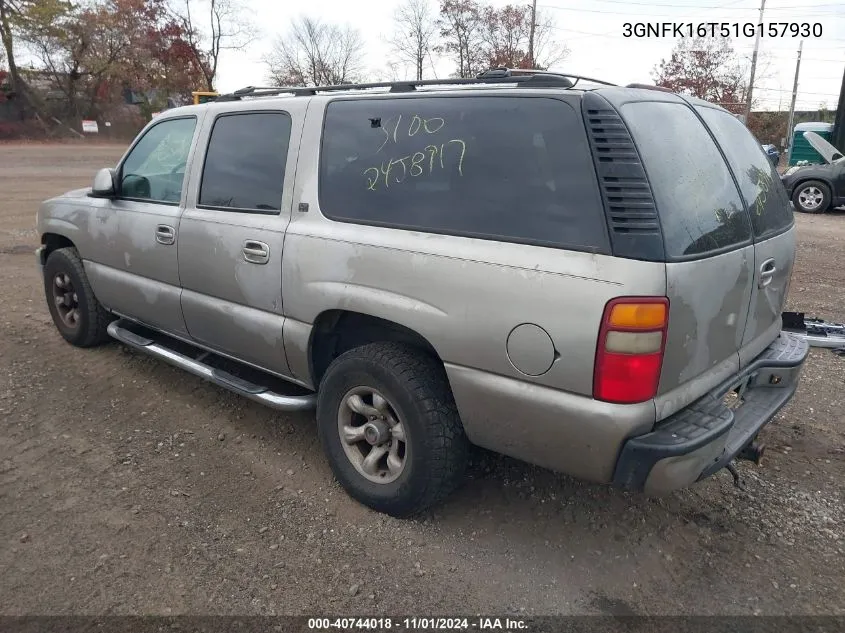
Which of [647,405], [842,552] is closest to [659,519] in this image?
[842,552]

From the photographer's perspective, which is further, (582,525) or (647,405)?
(582,525)

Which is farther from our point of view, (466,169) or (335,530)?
(335,530)

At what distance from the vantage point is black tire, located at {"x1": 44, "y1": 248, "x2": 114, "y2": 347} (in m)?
4.66

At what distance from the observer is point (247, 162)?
3.44m

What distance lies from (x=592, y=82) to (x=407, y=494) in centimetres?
190

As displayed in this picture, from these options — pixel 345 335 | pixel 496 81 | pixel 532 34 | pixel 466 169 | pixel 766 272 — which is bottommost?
pixel 345 335

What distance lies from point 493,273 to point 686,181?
81 cm

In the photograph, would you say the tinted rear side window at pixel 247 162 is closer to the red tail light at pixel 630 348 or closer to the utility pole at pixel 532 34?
the red tail light at pixel 630 348

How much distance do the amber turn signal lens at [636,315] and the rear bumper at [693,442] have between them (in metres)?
0.41

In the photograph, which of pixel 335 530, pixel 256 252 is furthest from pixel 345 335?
pixel 335 530

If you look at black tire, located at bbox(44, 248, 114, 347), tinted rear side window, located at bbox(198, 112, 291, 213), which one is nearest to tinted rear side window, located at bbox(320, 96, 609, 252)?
tinted rear side window, located at bbox(198, 112, 291, 213)

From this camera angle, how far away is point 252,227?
3252mm

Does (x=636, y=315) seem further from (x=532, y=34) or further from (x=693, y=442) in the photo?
(x=532, y=34)

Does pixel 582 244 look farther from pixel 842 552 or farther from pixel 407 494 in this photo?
pixel 842 552
